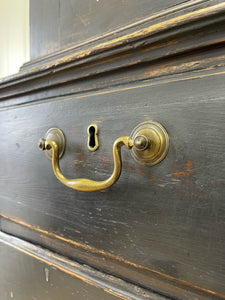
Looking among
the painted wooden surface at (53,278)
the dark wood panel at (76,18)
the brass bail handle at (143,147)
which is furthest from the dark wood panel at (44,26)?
the painted wooden surface at (53,278)

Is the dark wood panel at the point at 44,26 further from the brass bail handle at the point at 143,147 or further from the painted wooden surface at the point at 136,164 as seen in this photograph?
the brass bail handle at the point at 143,147

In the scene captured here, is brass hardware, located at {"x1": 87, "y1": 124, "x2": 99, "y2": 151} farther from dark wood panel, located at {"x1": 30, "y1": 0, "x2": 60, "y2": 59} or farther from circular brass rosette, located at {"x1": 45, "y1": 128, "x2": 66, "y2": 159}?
dark wood panel, located at {"x1": 30, "y1": 0, "x2": 60, "y2": 59}

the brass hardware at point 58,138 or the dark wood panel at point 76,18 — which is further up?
the dark wood panel at point 76,18

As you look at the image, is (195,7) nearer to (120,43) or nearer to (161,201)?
(120,43)

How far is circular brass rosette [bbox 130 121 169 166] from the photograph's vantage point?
0.26 meters

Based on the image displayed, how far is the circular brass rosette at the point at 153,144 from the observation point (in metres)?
0.26

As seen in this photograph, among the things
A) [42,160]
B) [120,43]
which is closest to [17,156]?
[42,160]

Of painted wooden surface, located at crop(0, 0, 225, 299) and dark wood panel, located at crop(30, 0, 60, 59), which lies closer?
painted wooden surface, located at crop(0, 0, 225, 299)

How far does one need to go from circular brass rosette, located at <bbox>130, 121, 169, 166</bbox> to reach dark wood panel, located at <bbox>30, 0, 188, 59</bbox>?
15cm

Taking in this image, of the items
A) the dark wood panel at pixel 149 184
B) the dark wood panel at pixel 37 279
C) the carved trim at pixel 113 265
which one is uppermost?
the dark wood panel at pixel 149 184

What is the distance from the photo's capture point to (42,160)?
391 millimetres

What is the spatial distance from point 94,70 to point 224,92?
162 millimetres

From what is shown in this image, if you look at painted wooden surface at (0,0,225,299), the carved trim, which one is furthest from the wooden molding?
the carved trim

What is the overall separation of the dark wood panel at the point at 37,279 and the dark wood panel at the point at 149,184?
0.05 m
